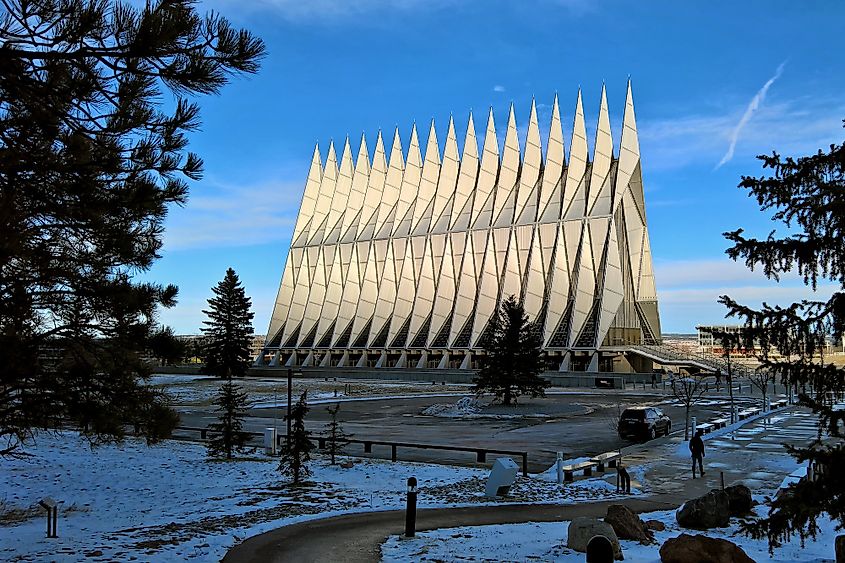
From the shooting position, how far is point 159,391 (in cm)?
785

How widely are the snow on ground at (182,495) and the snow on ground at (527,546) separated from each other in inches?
91.7

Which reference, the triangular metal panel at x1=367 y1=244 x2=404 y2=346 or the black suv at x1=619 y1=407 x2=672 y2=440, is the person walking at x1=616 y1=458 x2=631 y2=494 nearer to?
the black suv at x1=619 y1=407 x2=672 y2=440

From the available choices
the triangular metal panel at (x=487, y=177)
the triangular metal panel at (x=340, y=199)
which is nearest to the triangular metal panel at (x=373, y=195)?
the triangular metal panel at (x=340, y=199)

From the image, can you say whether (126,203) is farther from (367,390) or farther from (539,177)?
(539,177)

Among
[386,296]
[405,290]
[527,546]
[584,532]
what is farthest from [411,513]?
[386,296]

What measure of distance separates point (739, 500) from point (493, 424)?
17.1 metres

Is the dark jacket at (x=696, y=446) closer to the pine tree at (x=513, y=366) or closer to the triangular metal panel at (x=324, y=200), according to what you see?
the pine tree at (x=513, y=366)

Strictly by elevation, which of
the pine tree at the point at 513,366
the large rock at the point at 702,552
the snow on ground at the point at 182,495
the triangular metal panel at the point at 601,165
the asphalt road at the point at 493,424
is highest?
the triangular metal panel at the point at 601,165

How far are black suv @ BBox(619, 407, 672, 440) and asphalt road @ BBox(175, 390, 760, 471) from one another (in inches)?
17.9

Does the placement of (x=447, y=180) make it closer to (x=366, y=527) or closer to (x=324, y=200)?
(x=324, y=200)

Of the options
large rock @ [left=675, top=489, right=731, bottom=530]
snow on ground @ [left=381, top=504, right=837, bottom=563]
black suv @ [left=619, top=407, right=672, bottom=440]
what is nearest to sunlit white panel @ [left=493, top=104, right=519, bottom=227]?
black suv @ [left=619, top=407, right=672, bottom=440]

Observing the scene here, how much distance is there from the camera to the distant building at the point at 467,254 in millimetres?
62906

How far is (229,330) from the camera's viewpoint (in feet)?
222

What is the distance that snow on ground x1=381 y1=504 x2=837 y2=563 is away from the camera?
852cm
